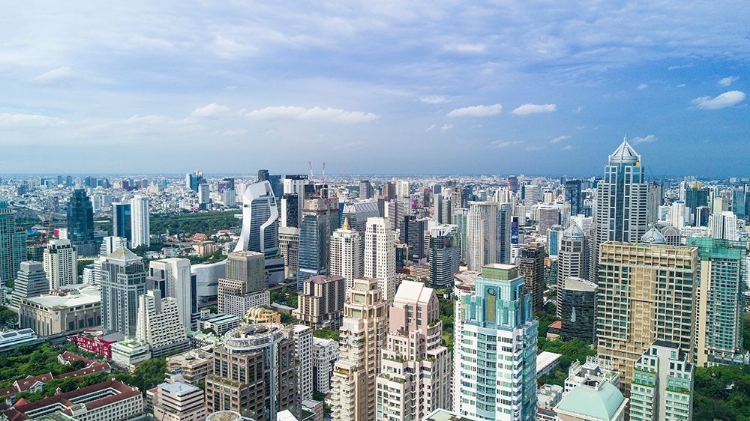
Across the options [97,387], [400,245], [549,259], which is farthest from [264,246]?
[97,387]

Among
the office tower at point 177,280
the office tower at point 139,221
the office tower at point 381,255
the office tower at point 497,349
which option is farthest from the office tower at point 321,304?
the office tower at point 139,221

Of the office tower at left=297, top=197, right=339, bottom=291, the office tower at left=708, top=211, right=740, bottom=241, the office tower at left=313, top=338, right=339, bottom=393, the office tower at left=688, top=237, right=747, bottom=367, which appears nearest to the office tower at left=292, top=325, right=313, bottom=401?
the office tower at left=313, top=338, right=339, bottom=393

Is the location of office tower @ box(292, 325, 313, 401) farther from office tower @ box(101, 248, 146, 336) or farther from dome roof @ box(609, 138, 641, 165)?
dome roof @ box(609, 138, 641, 165)

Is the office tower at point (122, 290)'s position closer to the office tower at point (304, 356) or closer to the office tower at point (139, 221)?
the office tower at point (304, 356)

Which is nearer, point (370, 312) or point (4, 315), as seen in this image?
point (370, 312)

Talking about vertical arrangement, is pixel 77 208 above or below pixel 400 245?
above

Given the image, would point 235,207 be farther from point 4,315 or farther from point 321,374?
point 321,374
